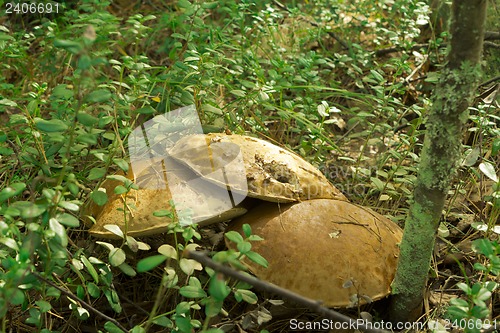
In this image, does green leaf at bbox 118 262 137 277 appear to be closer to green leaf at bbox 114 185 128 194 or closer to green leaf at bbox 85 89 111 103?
green leaf at bbox 114 185 128 194

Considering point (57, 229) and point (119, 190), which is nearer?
point (57, 229)

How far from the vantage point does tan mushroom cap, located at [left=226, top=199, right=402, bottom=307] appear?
6.79ft

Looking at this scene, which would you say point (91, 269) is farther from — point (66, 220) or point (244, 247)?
point (244, 247)

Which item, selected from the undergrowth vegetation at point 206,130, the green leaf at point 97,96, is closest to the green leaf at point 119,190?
the undergrowth vegetation at point 206,130

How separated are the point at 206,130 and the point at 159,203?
63 centimetres

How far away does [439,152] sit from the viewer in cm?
193

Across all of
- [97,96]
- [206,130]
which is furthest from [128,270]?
[206,130]

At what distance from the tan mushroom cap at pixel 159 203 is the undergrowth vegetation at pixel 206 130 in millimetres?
87

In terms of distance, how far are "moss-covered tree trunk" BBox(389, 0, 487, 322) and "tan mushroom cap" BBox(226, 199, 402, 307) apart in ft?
0.35

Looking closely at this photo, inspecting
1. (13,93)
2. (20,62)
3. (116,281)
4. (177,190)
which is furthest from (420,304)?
(20,62)

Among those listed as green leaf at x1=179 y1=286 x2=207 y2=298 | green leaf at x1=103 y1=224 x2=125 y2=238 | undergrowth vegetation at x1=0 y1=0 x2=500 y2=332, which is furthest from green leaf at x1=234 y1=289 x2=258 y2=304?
green leaf at x1=103 y1=224 x2=125 y2=238

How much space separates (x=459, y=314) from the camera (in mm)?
1778

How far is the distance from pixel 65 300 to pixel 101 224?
412 millimetres

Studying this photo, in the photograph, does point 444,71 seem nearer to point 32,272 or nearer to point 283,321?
point 283,321
